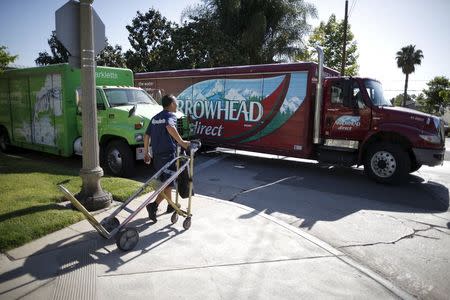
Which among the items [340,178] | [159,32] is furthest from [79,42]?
[159,32]

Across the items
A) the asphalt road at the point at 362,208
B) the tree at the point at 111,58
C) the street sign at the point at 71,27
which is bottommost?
the asphalt road at the point at 362,208

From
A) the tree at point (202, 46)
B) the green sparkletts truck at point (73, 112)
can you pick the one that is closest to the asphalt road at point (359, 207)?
the green sparkletts truck at point (73, 112)

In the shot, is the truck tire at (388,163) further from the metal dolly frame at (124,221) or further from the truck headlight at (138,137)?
the truck headlight at (138,137)

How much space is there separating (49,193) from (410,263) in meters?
5.62

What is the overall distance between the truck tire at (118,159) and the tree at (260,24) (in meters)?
16.6

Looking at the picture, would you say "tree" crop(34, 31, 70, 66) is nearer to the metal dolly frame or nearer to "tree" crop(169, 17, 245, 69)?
"tree" crop(169, 17, 245, 69)

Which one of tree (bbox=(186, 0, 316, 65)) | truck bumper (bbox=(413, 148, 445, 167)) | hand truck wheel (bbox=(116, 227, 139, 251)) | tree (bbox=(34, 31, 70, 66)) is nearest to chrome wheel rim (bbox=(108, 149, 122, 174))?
hand truck wheel (bbox=(116, 227, 139, 251))

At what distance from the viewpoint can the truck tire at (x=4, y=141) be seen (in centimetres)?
1148

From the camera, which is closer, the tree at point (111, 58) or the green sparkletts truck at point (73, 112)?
the green sparkletts truck at point (73, 112)

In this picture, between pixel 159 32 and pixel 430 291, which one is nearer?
pixel 430 291

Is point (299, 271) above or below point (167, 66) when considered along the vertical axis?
below

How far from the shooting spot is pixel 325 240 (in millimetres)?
4871

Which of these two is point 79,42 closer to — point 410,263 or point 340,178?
point 410,263

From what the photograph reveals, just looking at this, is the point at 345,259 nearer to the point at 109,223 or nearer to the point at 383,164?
the point at 109,223
